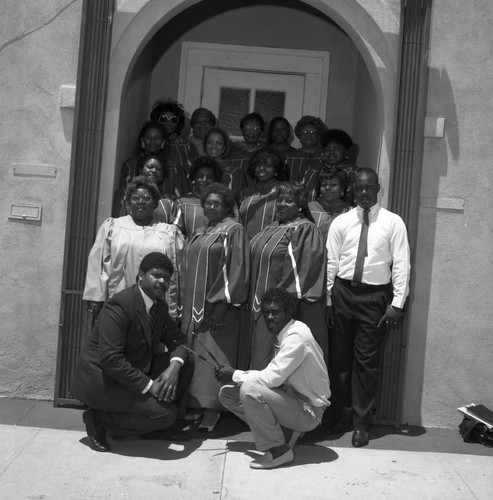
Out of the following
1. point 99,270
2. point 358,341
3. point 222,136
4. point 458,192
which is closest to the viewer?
point 358,341

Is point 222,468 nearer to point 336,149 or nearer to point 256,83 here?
point 336,149

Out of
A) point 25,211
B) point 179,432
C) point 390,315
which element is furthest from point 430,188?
point 25,211

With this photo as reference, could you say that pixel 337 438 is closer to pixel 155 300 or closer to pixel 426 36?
pixel 155 300

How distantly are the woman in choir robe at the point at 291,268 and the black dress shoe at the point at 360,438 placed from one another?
62 centimetres

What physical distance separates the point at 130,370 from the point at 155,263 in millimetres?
699

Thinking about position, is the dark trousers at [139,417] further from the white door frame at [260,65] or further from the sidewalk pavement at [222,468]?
the white door frame at [260,65]

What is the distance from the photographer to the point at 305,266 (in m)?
5.98

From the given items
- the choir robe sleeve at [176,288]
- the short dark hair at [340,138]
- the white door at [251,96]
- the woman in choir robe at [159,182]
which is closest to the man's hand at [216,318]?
the choir robe sleeve at [176,288]

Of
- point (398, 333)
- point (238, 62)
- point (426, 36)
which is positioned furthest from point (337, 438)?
point (238, 62)

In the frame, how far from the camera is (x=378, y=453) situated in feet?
18.9

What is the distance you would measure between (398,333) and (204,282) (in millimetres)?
1520

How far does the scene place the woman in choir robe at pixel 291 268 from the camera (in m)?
5.98

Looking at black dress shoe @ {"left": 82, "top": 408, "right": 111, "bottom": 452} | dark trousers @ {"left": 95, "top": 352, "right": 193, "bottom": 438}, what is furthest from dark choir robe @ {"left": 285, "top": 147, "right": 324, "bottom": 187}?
black dress shoe @ {"left": 82, "top": 408, "right": 111, "bottom": 452}

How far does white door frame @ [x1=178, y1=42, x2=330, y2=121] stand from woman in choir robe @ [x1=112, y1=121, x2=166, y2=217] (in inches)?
57.4
